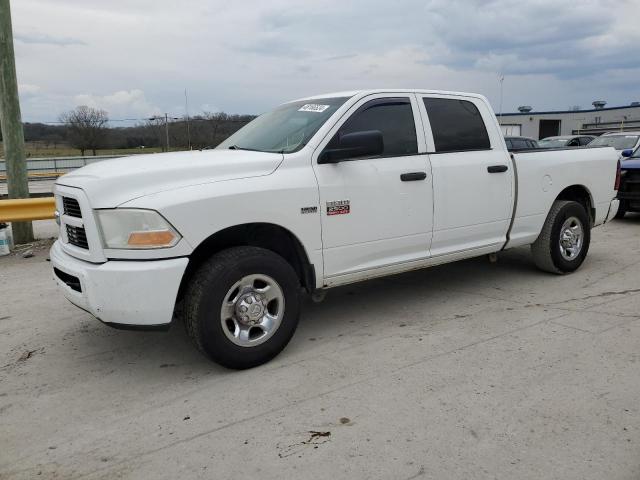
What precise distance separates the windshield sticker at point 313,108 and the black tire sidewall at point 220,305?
4.54 feet

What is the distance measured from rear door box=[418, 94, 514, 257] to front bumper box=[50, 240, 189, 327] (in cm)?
240

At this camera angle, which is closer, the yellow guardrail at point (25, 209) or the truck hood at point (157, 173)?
the truck hood at point (157, 173)

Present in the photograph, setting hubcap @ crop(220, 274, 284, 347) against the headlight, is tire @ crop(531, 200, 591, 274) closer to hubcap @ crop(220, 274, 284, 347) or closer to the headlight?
hubcap @ crop(220, 274, 284, 347)

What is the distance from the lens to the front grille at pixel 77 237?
3513 millimetres

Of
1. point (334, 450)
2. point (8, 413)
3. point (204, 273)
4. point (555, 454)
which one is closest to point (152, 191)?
point (204, 273)

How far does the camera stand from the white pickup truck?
3.31m

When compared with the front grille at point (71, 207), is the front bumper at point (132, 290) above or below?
below

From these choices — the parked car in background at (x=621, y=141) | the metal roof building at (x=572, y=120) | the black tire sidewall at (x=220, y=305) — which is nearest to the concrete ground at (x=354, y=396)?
the black tire sidewall at (x=220, y=305)

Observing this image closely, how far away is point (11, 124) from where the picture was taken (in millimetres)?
8102

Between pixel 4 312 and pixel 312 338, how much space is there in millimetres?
3115

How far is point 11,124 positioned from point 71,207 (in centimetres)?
556

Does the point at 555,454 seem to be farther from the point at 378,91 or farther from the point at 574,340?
the point at 378,91

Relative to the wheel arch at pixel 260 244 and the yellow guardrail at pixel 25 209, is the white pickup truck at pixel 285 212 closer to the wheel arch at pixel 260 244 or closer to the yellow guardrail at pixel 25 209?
the wheel arch at pixel 260 244

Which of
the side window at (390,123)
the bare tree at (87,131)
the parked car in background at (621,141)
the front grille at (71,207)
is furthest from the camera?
the bare tree at (87,131)
